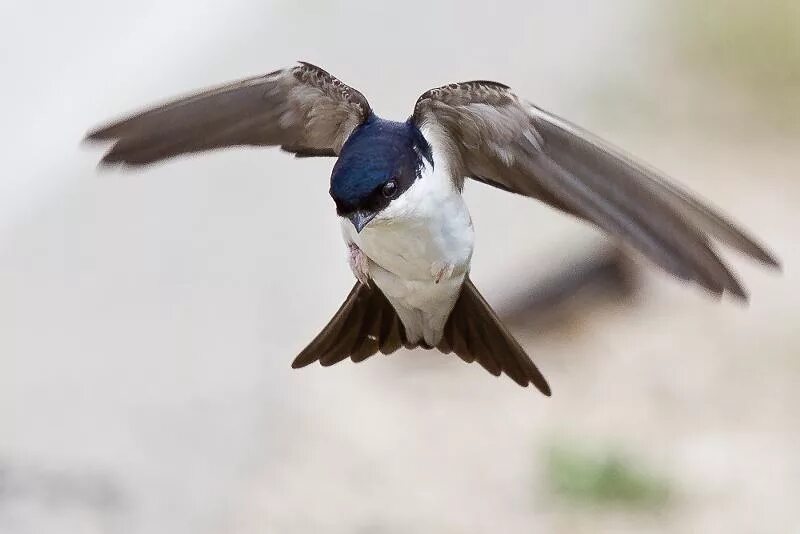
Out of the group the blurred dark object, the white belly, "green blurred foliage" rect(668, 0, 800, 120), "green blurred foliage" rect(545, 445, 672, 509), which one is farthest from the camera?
"green blurred foliage" rect(668, 0, 800, 120)

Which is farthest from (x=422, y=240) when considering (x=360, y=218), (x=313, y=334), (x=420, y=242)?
(x=313, y=334)

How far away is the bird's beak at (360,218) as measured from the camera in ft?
2.98

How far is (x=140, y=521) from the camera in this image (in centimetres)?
222

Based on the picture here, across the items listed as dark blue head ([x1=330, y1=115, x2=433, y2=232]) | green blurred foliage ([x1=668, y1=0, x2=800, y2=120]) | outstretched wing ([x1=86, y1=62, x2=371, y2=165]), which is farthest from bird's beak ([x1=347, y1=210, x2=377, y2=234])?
green blurred foliage ([x1=668, y1=0, x2=800, y2=120])

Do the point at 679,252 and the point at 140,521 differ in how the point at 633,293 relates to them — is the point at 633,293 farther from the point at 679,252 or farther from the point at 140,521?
the point at 679,252

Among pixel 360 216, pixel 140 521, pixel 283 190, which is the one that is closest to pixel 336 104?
pixel 360 216

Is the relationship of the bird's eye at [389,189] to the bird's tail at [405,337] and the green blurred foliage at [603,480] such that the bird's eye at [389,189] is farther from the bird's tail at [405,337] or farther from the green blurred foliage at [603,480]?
the green blurred foliage at [603,480]

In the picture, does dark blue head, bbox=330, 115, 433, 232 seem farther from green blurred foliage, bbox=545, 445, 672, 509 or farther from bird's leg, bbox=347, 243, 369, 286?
green blurred foliage, bbox=545, 445, 672, 509

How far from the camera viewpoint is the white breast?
97cm

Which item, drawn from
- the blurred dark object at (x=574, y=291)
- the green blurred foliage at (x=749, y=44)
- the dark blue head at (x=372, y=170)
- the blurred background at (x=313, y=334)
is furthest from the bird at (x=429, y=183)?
the green blurred foliage at (x=749, y=44)

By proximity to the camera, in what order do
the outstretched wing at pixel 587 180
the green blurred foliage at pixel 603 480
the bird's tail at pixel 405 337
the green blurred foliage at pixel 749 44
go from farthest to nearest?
the green blurred foliage at pixel 749 44 < the green blurred foliage at pixel 603 480 < the bird's tail at pixel 405 337 < the outstretched wing at pixel 587 180

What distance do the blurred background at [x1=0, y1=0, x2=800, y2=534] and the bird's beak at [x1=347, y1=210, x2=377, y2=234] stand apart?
1.36 meters

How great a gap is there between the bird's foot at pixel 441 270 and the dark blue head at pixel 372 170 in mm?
96

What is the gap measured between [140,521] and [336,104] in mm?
1425
